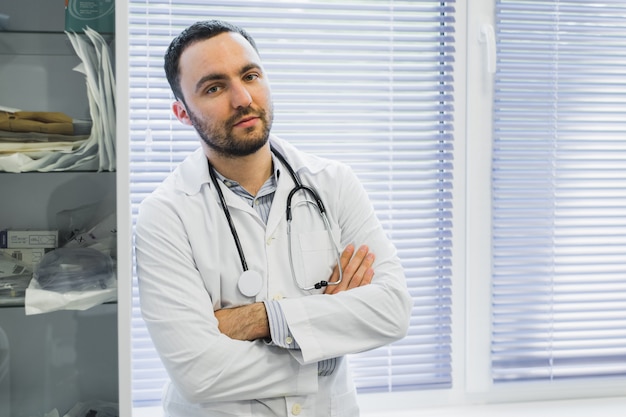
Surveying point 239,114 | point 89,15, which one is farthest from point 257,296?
point 89,15

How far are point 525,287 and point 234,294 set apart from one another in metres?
1.07

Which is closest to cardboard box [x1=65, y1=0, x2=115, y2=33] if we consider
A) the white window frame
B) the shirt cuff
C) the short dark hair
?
the short dark hair

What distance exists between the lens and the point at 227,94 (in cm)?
169

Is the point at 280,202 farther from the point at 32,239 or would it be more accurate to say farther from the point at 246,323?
the point at 32,239

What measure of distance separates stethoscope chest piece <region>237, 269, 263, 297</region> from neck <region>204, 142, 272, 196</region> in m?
0.25

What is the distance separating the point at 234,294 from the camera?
1660 mm

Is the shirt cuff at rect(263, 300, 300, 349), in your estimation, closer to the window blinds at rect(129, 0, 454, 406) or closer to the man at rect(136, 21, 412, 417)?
the man at rect(136, 21, 412, 417)

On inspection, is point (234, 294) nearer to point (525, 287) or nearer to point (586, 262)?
point (525, 287)

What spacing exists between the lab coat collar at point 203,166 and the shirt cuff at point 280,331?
0.39m

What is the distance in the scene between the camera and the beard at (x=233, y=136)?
169 cm

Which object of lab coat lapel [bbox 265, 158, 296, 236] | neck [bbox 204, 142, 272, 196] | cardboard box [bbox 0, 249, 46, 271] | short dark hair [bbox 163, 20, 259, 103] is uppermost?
short dark hair [bbox 163, 20, 259, 103]

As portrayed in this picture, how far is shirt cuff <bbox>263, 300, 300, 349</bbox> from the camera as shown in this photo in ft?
5.12

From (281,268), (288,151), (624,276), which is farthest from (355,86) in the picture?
(624,276)

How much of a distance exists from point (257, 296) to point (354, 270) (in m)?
0.26
